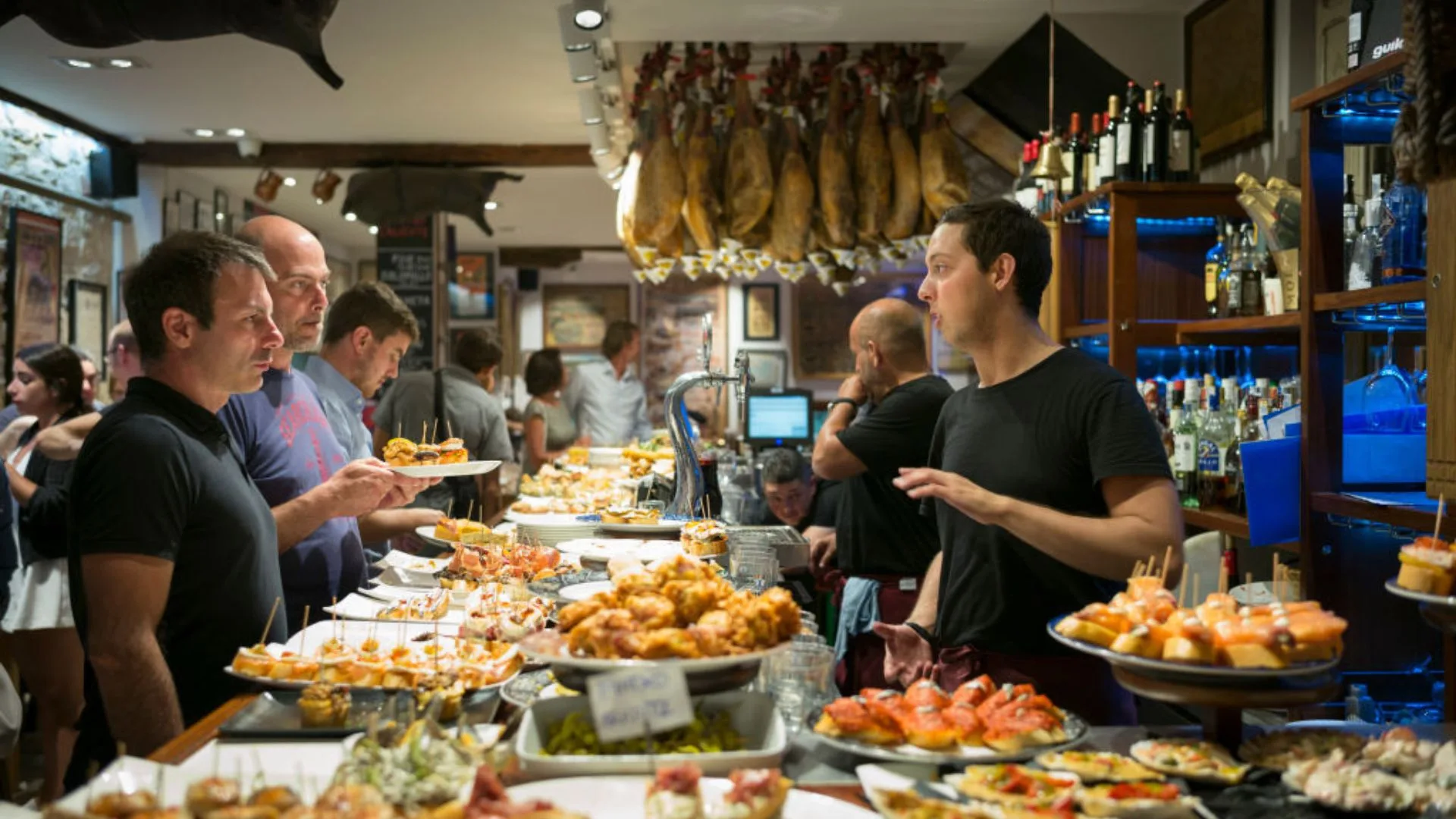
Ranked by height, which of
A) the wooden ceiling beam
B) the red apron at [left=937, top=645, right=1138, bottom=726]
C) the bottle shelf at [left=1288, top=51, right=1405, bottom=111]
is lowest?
the red apron at [left=937, top=645, right=1138, bottom=726]

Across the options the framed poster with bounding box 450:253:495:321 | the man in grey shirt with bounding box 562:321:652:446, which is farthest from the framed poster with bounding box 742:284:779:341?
the man in grey shirt with bounding box 562:321:652:446

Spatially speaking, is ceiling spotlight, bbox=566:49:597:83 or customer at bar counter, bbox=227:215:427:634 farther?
ceiling spotlight, bbox=566:49:597:83

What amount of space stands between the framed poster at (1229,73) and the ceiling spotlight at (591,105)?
8.80 ft

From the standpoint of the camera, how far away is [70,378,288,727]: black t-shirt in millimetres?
2275

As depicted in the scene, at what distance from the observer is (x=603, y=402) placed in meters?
9.84

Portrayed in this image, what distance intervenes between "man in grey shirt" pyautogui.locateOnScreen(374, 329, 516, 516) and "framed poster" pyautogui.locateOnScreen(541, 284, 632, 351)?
9.77 metres

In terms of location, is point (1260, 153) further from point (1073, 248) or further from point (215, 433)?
point (215, 433)

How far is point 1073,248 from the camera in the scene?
5.35 meters

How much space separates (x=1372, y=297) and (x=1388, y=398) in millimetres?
568

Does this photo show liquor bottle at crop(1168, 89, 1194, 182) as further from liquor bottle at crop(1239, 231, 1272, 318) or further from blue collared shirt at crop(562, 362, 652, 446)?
blue collared shirt at crop(562, 362, 652, 446)

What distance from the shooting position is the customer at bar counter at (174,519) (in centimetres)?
224

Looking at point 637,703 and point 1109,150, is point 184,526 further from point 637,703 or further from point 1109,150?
point 1109,150

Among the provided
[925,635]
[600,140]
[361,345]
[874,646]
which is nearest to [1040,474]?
[925,635]

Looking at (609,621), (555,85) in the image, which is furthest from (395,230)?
(609,621)
